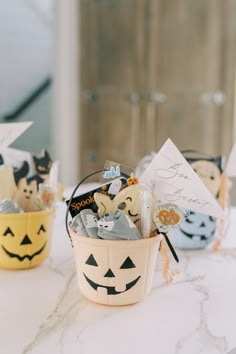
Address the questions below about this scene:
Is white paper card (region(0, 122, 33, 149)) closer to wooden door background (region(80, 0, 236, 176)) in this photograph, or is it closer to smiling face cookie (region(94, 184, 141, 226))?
smiling face cookie (region(94, 184, 141, 226))

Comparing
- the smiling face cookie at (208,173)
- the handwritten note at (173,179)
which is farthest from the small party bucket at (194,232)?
the handwritten note at (173,179)

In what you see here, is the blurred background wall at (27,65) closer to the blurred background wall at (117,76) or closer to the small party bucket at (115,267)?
the blurred background wall at (117,76)

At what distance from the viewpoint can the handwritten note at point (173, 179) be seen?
94 centimetres

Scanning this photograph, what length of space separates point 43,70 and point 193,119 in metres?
1.05

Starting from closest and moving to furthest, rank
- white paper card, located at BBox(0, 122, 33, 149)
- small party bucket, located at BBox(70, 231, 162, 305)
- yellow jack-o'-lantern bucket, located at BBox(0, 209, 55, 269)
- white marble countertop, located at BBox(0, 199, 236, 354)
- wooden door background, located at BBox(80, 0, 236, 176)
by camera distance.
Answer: white marble countertop, located at BBox(0, 199, 236, 354)
small party bucket, located at BBox(70, 231, 162, 305)
yellow jack-o'-lantern bucket, located at BBox(0, 209, 55, 269)
white paper card, located at BBox(0, 122, 33, 149)
wooden door background, located at BBox(80, 0, 236, 176)

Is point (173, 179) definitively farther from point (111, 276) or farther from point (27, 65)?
point (27, 65)

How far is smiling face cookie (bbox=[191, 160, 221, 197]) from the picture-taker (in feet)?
3.99

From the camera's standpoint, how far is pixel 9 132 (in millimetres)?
1157

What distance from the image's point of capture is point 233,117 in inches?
119

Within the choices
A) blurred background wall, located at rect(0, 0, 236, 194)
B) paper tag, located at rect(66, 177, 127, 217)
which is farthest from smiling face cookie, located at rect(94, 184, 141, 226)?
blurred background wall, located at rect(0, 0, 236, 194)

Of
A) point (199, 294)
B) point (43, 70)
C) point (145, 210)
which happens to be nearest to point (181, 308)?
point (199, 294)

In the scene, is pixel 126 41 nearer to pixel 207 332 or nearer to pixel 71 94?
pixel 71 94

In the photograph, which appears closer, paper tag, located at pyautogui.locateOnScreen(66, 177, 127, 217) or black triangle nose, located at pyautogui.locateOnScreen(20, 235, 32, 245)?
paper tag, located at pyautogui.locateOnScreen(66, 177, 127, 217)

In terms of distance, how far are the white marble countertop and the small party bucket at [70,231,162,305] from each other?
2 centimetres
